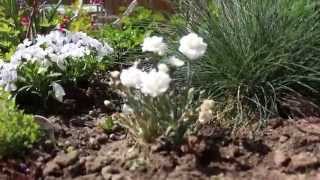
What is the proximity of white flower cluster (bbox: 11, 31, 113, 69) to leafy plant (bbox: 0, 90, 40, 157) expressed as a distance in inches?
24.7

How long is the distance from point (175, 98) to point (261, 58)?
80 cm

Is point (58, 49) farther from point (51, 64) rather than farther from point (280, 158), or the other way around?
point (280, 158)

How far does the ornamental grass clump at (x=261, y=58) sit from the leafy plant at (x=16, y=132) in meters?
1.17

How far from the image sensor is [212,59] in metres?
4.71

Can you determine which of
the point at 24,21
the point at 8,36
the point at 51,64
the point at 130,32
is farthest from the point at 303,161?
the point at 24,21

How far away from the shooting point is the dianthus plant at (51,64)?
483 cm

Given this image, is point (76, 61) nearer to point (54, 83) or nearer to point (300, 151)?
point (54, 83)

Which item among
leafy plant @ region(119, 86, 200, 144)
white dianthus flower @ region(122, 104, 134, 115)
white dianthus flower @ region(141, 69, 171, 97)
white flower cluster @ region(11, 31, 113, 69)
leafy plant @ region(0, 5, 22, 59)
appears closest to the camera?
white dianthus flower @ region(141, 69, 171, 97)

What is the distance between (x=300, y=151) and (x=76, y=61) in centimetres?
184

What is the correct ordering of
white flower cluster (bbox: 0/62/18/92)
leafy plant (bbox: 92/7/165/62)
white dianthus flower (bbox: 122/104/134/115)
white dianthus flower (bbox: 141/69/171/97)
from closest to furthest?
white dianthus flower (bbox: 141/69/171/97) → white dianthus flower (bbox: 122/104/134/115) → white flower cluster (bbox: 0/62/18/92) → leafy plant (bbox: 92/7/165/62)

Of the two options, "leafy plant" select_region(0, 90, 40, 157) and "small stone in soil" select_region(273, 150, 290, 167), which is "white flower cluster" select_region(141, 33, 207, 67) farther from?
"leafy plant" select_region(0, 90, 40, 157)

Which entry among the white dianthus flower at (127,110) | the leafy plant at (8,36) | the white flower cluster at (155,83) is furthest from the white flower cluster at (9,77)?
the white flower cluster at (155,83)

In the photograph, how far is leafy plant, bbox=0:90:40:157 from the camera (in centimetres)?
408

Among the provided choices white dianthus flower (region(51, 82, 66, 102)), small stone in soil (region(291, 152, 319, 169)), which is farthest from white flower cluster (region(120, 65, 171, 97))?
white dianthus flower (region(51, 82, 66, 102))
